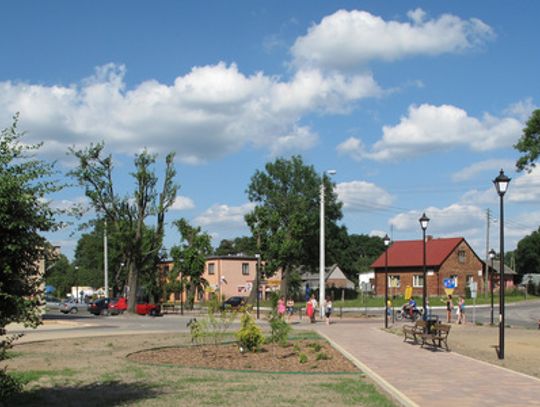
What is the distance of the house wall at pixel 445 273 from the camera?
252 ft

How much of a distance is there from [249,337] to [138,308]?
1452 inches

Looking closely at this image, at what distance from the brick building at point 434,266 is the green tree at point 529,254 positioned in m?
38.5

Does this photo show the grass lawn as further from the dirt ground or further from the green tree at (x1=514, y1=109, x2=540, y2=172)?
the green tree at (x1=514, y1=109, x2=540, y2=172)

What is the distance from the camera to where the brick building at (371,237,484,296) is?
77.0 m

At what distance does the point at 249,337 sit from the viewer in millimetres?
19734

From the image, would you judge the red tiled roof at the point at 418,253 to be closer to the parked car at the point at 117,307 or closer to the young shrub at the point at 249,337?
the parked car at the point at 117,307

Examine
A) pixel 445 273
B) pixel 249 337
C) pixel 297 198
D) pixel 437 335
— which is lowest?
pixel 437 335

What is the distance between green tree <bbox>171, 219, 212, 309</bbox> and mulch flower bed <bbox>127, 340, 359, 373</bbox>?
42.5m

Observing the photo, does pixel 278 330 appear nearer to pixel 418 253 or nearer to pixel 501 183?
pixel 501 183

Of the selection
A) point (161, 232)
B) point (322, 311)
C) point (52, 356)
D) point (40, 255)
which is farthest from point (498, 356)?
point (161, 232)

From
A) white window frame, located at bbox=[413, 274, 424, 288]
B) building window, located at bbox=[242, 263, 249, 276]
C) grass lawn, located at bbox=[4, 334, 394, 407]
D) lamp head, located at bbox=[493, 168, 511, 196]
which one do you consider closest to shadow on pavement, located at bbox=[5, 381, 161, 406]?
grass lawn, located at bbox=[4, 334, 394, 407]

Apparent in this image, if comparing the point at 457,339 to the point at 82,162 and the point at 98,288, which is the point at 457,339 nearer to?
the point at 82,162

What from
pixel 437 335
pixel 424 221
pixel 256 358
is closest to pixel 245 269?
pixel 424 221

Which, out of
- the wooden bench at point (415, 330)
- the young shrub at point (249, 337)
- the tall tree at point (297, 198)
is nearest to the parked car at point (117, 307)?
the tall tree at point (297, 198)
